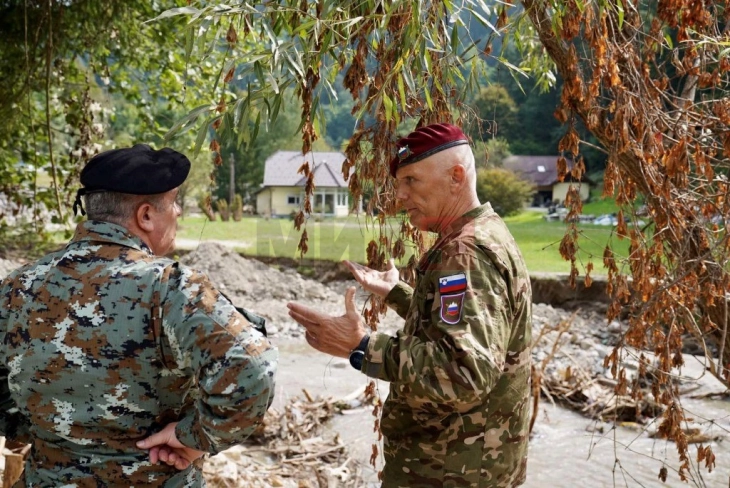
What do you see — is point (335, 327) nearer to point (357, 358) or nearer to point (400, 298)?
point (357, 358)

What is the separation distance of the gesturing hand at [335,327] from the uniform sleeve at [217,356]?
276 millimetres

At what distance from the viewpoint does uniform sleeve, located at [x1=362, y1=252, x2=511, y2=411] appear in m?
1.81

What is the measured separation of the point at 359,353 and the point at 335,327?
4.5 inches

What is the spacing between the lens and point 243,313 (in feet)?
6.13

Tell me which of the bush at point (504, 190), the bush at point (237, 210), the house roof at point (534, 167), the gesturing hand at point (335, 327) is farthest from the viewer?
the house roof at point (534, 167)

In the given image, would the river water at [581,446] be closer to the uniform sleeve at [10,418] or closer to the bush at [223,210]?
the uniform sleeve at [10,418]

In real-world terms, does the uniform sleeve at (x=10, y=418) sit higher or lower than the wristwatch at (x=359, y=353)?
A: lower

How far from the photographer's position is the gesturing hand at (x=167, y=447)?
5.98ft

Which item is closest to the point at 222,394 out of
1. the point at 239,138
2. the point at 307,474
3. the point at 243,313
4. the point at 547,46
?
the point at 243,313

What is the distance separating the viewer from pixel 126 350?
5.79 ft

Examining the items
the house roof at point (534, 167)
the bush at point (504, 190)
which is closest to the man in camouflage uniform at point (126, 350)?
the bush at point (504, 190)

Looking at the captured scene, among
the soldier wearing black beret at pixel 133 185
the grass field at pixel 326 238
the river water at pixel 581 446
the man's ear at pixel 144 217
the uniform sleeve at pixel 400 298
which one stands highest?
the soldier wearing black beret at pixel 133 185

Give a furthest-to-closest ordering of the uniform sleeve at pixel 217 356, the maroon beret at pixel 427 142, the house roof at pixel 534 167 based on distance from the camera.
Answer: the house roof at pixel 534 167, the maroon beret at pixel 427 142, the uniform sleeve at pixel 217 356

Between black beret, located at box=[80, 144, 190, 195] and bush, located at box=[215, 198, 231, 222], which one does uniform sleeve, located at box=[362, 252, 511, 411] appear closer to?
black beret, located at box=[80, 144, 190, 195]
